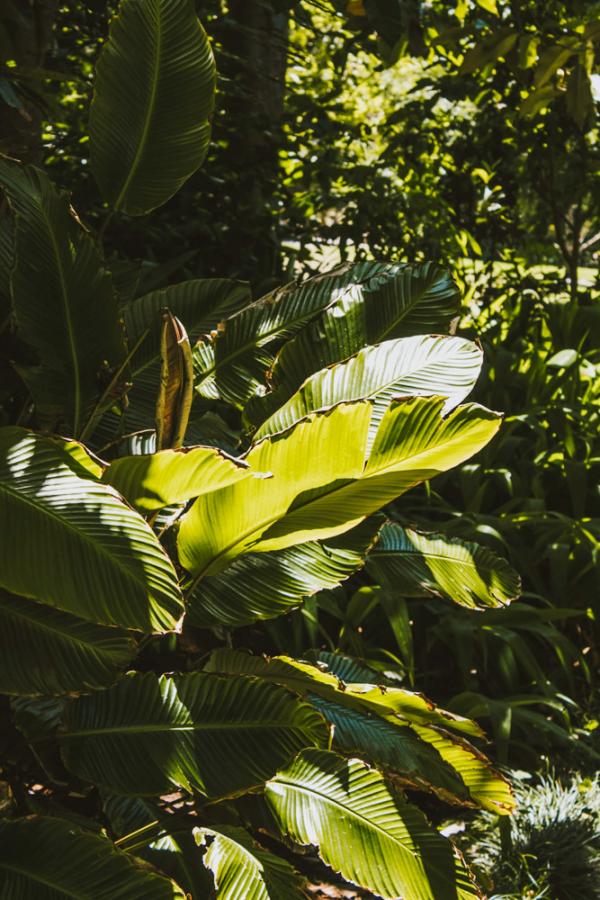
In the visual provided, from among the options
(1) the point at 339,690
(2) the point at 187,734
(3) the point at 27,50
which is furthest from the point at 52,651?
(3) the point at 27,50

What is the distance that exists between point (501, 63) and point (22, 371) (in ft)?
12.7

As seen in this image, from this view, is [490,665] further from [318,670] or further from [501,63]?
[501,63]

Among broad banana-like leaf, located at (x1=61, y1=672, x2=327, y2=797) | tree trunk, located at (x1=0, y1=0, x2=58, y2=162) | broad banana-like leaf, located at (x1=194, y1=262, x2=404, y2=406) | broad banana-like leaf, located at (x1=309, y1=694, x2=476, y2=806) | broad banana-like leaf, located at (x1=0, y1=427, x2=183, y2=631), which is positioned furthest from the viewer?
tree trunk, located at (x1=0, y1=0, x2=58, y2=162)

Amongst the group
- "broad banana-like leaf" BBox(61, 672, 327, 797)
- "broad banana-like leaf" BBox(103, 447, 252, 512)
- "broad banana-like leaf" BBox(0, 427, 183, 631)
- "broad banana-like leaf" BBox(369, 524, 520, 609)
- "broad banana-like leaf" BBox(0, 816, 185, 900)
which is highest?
"broad banana-like leaf" BBox(103, 447, 252, 512)

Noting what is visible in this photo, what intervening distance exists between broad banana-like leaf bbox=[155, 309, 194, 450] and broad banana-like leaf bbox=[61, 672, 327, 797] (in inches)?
16.3

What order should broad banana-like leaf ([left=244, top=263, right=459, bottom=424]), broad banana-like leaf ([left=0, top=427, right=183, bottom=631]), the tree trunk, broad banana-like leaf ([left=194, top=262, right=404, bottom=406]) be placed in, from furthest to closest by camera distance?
the tree trunk
broad banana-like leaf ([left=194, top=262, right=404, bottom=406])
broad banana-like leaf ([left=244, top=263, right=459, bottom=424])
broad banana-like leaf ([left=0, top=427, right=183, bottom=631])

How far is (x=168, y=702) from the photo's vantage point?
154 centimetres

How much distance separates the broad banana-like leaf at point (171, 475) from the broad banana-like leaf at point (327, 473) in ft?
0.33

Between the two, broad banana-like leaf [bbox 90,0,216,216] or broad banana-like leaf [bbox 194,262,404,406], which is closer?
broad banana-like leaf [bbox 90,0,216,216]

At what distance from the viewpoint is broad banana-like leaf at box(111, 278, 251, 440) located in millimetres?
2025

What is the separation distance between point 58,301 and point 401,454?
74 centimetres

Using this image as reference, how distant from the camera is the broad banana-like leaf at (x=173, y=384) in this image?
4.58 ft

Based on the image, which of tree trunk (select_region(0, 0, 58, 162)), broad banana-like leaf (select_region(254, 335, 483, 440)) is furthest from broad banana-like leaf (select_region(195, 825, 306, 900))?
tree trunk (select_region(0, 0, 58, 162))

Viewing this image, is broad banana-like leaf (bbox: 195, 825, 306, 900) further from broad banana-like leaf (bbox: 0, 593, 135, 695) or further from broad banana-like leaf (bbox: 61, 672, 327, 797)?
broad banana-like leaf (bbox: 0, 593, 135, 695)
